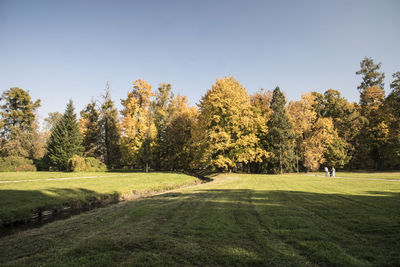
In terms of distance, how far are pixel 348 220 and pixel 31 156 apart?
1937 inches

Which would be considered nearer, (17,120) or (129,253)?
(129,253)

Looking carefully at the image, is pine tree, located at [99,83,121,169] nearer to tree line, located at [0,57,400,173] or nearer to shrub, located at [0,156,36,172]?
tree line, located at [0,57,400,173]

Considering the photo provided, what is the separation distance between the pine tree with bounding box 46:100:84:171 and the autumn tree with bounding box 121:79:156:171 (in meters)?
8.47

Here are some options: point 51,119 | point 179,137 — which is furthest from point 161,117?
point 51,119

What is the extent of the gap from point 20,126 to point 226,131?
140 feet

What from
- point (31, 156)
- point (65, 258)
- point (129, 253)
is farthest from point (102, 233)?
point (31, 156)

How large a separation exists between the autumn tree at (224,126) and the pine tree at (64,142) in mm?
21174

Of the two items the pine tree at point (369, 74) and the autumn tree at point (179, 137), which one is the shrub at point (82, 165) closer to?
the autumn tree at point (179, 137)

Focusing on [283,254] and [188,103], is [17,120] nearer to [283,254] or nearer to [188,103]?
[188,103]

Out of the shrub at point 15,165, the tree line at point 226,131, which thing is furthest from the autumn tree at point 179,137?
the shrub at point 15,165

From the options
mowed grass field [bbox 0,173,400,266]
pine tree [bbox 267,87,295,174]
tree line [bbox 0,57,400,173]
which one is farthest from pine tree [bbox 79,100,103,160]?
mowed grass field [bbox 0,173,400,266]

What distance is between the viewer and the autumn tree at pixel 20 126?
37.0 m

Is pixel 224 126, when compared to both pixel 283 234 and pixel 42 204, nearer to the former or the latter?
pixel 42 204

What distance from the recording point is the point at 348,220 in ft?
19.3
